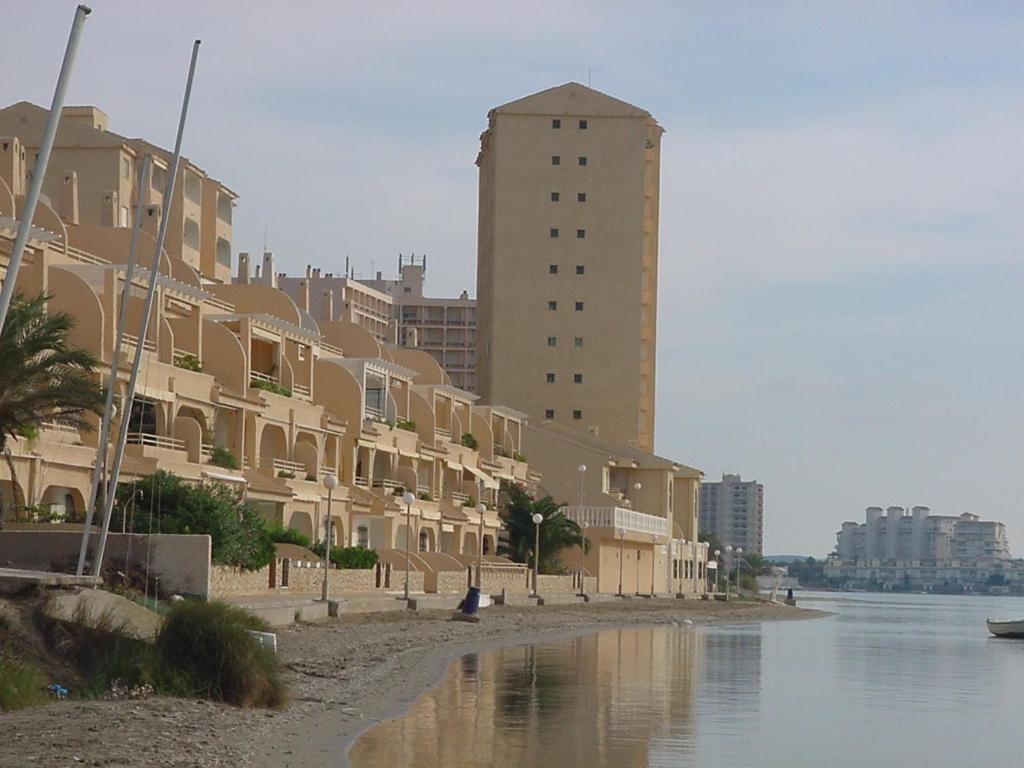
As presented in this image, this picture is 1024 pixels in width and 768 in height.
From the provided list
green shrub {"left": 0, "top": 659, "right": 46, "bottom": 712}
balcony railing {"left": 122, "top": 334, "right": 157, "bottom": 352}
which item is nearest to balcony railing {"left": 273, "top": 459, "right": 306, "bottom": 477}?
balcony railing {"left": 122, "top": 334, "right": 157, "bottom": 352}

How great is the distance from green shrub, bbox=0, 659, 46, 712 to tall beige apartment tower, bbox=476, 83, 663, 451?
2798 inches

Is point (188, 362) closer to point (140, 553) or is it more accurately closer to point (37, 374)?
point (140, 553)

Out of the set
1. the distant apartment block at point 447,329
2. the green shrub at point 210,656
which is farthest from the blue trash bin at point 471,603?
the distant apartment block at point 447,329

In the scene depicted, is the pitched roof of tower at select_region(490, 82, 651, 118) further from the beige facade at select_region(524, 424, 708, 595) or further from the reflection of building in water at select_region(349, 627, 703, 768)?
the reflection of building in water at select_region(349, 627, 703, 768)

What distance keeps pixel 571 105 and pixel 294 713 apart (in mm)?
74381

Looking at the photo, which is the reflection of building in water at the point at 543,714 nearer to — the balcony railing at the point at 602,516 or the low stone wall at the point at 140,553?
the low stone wall at the point at 140,553

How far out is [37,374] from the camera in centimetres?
2841

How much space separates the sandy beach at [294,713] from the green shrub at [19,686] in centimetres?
36

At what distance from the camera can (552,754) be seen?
66.5 feet

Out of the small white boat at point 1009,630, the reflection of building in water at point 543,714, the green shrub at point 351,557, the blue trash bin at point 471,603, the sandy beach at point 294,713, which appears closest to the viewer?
the sandy beach at point 294,713

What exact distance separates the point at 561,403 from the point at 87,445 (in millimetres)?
53640

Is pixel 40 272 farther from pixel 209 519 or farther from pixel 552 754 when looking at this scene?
pixel 552 754

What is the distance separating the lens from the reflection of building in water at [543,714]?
19.9 m

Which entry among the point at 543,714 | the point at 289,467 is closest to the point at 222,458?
the point at 289,467
